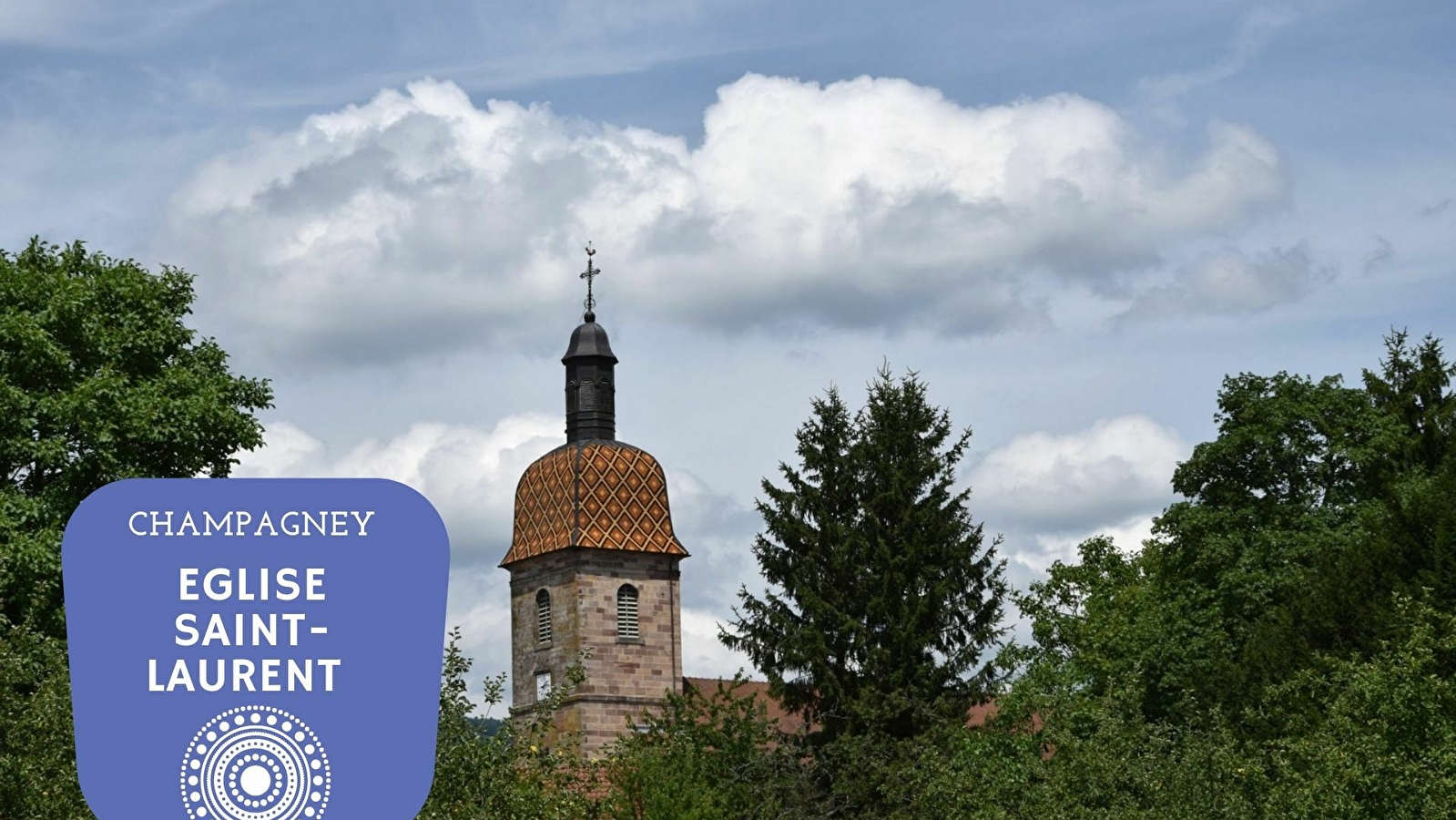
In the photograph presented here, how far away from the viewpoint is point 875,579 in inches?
1693

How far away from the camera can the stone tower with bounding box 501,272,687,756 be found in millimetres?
66375

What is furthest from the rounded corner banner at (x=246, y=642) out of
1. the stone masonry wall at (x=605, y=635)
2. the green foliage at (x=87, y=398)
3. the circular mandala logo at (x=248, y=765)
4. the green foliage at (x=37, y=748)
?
the stone masonry wall at (x=605, y=635)

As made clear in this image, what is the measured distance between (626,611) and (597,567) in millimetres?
1802

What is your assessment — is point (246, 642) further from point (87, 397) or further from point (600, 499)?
point (600, 499)

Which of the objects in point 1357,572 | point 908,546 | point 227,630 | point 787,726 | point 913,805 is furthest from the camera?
point 787,726

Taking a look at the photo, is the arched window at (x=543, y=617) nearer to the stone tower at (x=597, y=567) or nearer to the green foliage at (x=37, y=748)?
the stone tower at (x=597, y=567)

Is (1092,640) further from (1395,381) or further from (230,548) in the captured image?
(230,548)

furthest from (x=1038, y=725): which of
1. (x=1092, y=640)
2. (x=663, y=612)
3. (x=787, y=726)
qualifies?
(x=787, y=726)

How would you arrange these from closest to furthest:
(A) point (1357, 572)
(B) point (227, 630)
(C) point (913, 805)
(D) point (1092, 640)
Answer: (B) point (227, 630), (A) point (1357, 572), (C) point (913, 805), (D) point (1092, 640)

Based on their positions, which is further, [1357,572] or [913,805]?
[913,805]

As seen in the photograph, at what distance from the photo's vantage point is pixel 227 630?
7301mm

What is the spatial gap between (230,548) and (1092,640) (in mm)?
45612

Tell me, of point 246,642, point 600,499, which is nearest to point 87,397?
point 246,642

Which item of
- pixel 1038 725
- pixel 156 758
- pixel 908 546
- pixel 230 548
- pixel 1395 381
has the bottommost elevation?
pixel 156 758
